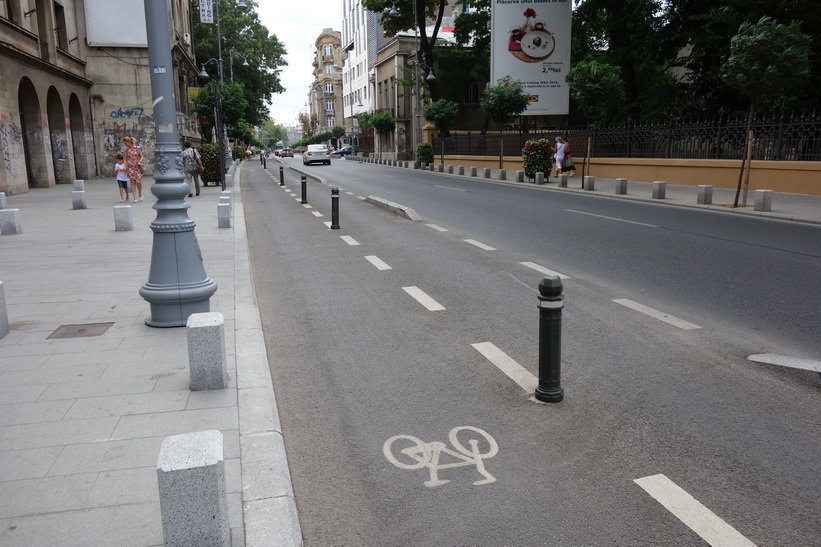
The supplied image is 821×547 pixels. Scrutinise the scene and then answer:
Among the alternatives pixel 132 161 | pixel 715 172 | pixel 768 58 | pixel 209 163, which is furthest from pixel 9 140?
pixel 715 172

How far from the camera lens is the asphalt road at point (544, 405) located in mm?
3211

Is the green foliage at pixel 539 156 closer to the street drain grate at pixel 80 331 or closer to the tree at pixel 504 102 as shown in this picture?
the tree at pixel 504 102

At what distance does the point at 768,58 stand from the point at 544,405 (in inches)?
590

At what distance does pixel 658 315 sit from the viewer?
264 inches

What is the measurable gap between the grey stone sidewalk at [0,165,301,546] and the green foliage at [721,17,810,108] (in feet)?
45.8

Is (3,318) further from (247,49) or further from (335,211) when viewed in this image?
(247,49)

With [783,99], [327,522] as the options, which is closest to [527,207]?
[327,522]

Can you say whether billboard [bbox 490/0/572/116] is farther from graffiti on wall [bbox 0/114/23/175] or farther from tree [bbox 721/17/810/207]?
graffiti on wall [bbox 0/114/23/175]

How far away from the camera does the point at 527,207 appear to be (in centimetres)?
1720

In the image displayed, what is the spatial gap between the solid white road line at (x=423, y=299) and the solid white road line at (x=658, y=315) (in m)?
2.04

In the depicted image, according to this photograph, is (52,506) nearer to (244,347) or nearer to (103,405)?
(103,405)

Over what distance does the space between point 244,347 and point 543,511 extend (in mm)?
3278

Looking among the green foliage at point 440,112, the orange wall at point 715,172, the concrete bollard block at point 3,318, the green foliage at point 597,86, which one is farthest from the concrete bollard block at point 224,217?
the green foliage at point 440,112

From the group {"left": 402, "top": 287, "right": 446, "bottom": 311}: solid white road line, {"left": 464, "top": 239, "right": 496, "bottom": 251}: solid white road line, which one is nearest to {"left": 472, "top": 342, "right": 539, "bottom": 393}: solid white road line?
{"left": 402, "top": 287, "right": 446, "bottom": 311}: solid white road line
